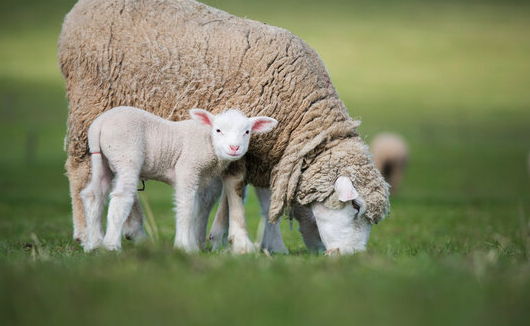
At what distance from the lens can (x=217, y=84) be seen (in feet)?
22.7

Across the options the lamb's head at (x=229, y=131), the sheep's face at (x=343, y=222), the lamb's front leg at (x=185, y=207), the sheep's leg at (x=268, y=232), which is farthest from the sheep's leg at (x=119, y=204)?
the sheep's leg at (x=268, y=232)

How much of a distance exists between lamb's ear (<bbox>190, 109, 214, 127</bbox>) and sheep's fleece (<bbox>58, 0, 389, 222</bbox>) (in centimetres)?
50

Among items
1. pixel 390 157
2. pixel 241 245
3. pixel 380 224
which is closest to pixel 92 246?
pixel 241 245

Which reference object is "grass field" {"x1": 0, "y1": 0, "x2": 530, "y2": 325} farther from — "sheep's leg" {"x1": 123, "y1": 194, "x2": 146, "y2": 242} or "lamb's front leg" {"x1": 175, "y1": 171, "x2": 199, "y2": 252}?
"sheep's leg" {"x1": 123, "y1": 194, "x2": 146, "y2": 242}

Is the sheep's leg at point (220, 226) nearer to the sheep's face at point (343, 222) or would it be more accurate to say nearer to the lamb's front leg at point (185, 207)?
the lamb's front leg at point (185, 207)

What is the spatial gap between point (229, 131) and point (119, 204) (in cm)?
120

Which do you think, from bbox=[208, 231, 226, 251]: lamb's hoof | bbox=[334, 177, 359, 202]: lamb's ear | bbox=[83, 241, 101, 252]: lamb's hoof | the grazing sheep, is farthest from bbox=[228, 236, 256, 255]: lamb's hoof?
the grazing sheep

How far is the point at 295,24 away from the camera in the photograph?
63.8 meters

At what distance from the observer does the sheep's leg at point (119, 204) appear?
5.80m

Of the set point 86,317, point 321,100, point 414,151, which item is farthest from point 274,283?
point 414,151

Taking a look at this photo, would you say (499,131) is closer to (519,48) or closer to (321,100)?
(519,48)

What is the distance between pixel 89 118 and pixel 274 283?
412 centimetres

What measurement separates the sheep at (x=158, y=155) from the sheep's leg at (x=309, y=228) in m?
0.91

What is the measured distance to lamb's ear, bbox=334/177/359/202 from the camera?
20.5ft
